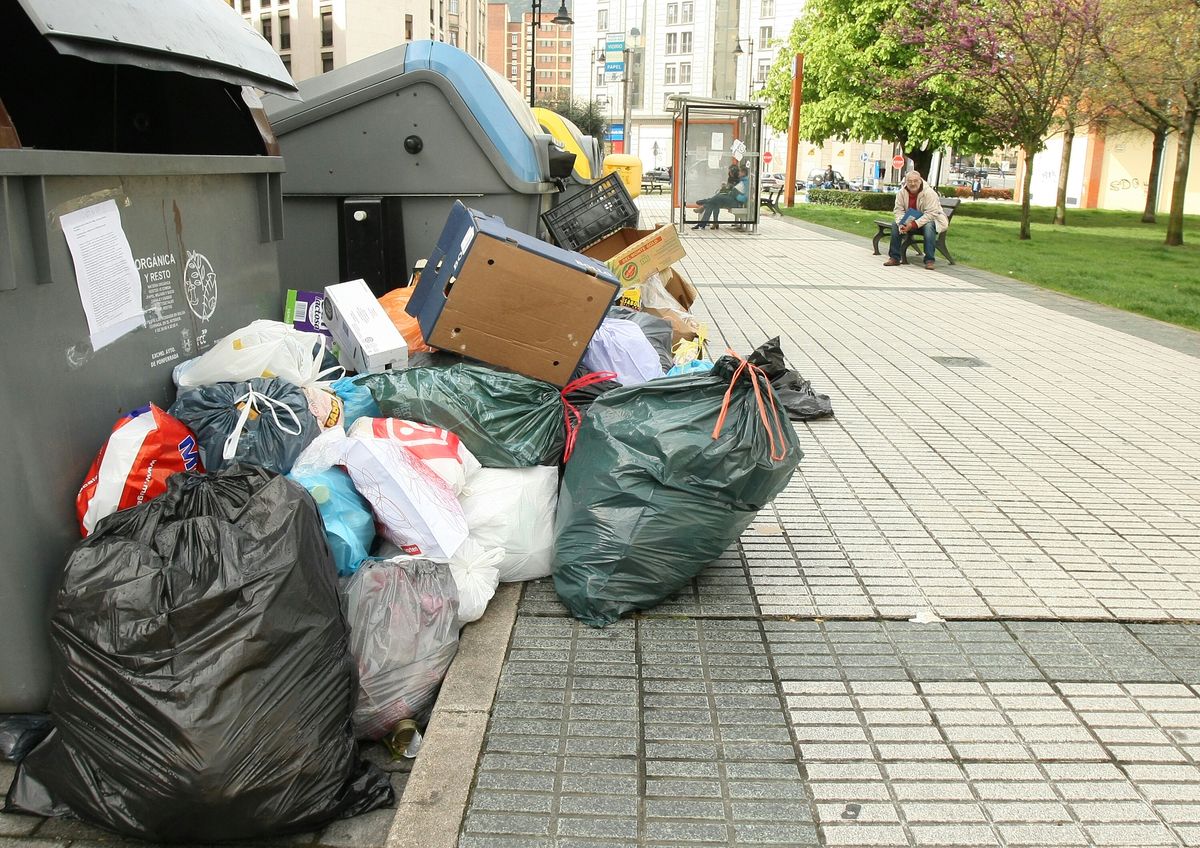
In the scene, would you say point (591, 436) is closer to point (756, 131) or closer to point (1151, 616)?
point (1151, 616)

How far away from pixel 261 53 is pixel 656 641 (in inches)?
108

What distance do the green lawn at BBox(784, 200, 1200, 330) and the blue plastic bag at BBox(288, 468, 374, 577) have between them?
962 centimetres

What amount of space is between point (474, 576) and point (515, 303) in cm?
136

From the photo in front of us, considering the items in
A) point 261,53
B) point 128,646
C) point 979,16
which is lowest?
point 128,646

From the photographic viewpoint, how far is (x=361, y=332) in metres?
4.45

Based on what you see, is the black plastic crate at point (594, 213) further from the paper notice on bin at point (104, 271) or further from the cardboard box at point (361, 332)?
the paper notice on bin at point (104, 271)

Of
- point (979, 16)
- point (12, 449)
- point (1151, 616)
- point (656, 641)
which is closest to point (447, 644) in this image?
point (656, 641)

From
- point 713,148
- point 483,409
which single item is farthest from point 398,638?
point 713,148

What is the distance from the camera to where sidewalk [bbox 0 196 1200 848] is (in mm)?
2453

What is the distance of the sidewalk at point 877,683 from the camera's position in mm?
2453

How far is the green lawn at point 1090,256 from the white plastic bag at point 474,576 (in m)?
9.26

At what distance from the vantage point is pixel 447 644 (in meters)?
3.09

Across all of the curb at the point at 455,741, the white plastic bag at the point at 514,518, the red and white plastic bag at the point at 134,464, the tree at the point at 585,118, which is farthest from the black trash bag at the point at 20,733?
the tree at the point at 585,118

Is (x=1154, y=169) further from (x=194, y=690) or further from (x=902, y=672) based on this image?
(x=194, y=690)
